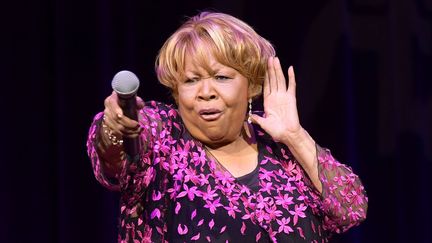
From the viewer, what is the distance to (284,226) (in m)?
1.74

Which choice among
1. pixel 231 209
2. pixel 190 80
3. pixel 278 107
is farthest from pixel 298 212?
pixel 190 80

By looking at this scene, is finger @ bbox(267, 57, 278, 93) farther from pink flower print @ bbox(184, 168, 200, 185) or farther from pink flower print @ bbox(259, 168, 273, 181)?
pink flower print @ bbox(184, 168, 200, 185)

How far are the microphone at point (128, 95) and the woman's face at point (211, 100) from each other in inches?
14.6

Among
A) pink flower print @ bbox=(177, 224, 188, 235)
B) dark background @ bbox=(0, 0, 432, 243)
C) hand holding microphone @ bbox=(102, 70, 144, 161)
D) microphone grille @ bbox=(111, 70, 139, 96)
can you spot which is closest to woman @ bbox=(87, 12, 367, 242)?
pink flower print @ bbox=(177, 224, 188, 235)

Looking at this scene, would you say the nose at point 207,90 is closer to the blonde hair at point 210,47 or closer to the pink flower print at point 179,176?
the blonde hair at point 210,47

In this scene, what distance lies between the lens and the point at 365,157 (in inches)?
115

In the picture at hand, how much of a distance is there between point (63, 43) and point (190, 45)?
3.07 feet

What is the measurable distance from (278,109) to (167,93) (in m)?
0.81

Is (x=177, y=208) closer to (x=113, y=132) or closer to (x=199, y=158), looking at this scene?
(x=199, y=158)

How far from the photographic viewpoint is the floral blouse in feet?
5.48

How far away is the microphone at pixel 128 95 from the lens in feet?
3.92

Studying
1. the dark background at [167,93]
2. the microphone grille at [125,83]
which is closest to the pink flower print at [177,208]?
the microphone grille at [125,83]

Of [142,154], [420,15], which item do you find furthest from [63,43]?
[420,15]

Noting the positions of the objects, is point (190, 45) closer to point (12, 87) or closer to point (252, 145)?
point (252, 145)
